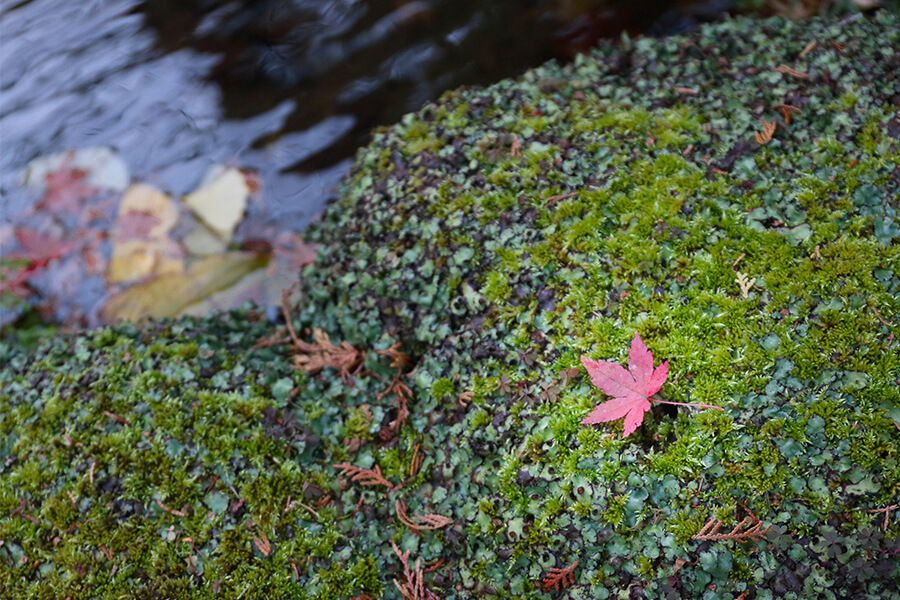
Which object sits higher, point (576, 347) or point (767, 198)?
point (767, 198)

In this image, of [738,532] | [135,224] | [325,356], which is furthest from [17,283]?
[738,532]

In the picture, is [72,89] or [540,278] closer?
[540,278]

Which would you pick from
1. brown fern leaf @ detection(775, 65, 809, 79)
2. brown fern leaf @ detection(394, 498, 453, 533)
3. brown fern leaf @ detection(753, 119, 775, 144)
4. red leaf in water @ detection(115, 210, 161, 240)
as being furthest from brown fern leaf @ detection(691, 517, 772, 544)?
red leaf in water @ detection(115, 210, 161, 240)

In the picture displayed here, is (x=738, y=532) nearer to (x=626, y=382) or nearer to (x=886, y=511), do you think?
(x=886, y=511)

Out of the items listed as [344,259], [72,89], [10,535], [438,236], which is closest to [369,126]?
[344,259]

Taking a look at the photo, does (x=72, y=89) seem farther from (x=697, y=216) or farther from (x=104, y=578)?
(x=697, y=216)

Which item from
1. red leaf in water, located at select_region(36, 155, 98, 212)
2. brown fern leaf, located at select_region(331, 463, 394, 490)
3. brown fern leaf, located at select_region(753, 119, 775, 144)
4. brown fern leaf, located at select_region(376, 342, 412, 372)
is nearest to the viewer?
brown fern leaf, located at select_region(331, 463, 394, 490)

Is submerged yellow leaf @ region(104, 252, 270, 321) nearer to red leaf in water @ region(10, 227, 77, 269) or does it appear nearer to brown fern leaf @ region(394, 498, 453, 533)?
red leaf in water @ region(10, 227, 77, 269)
